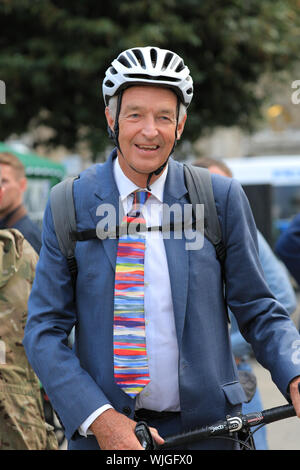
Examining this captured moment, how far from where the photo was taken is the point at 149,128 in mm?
2229

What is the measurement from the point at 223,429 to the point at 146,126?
974 mm

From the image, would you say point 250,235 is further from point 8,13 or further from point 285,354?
point 8,13

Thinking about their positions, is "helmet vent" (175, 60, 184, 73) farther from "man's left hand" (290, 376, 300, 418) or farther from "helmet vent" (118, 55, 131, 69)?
"man's left hand" (290, 376, 300, 418)

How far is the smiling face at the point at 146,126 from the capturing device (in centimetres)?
224

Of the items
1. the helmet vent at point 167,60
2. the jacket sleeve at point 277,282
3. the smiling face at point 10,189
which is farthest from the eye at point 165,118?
the smiling face at point 10,189

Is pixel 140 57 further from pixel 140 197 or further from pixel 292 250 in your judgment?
pixel 292 250

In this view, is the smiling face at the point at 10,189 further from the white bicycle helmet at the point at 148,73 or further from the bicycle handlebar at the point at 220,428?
the bicycle handlebar at the point at 220,428

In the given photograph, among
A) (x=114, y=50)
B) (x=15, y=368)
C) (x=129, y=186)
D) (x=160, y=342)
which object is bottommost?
(x=15, y=368)

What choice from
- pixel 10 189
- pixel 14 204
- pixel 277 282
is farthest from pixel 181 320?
pixel 10 189

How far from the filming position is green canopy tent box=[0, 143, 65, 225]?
10352mm

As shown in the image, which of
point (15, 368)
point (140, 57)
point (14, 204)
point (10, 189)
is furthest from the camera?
point (10, 189)

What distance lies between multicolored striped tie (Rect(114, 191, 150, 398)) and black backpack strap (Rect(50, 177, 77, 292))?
0.15 m
